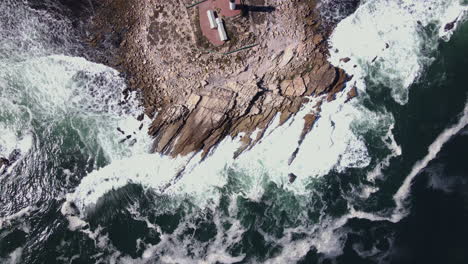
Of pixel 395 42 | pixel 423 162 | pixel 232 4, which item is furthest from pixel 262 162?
pixel 395 42

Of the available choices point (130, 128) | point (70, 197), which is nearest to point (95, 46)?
point (130, 128)

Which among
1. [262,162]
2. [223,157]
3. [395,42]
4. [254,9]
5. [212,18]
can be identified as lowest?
[262,162]

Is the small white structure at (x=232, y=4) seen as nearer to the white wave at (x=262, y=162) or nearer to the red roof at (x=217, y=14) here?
the red roof at (x=217, y=14)

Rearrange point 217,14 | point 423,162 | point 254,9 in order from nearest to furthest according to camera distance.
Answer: point 217,14
point 423,162
point 254,9

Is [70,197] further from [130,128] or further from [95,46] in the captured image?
[95,46]

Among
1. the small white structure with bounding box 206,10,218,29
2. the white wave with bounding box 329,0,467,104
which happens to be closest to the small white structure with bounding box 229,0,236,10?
the small white structure with bounding box 206,10,218,29

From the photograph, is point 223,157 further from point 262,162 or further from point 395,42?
point 395,42

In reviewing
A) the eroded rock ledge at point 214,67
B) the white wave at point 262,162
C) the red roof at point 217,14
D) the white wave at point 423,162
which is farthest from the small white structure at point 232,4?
the white wave at point 423,162
